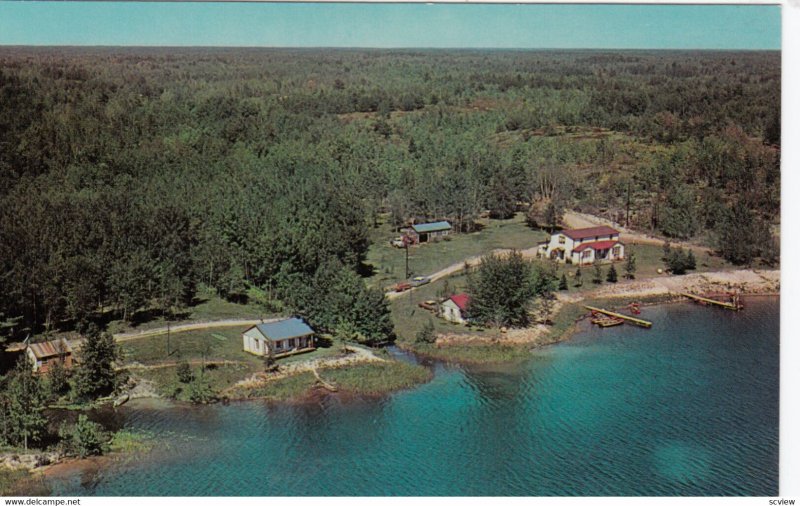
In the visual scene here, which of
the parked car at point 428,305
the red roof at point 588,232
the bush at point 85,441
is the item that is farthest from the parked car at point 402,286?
the bush at point 85,441

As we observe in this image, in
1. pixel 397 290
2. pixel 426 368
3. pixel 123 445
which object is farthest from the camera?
pixel 397 290

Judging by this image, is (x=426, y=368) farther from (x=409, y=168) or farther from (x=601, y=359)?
(x=409, y=168)

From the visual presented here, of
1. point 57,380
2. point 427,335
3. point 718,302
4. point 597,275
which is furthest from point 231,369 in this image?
point 718,302

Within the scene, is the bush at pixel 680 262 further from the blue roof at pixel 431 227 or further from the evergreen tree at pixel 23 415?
the evergreen tree at pixel 23 415

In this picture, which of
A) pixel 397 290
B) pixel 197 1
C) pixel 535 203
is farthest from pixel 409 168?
pixel 197 1

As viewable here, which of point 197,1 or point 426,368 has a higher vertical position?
point 197,1

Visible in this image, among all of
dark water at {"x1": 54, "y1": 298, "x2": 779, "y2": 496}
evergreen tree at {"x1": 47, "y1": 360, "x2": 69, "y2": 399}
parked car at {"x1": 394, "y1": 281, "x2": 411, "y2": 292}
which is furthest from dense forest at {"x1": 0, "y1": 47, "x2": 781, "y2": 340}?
dark water at {"x1": 54, "y1": 298, "x2": 779, "y2": 496}

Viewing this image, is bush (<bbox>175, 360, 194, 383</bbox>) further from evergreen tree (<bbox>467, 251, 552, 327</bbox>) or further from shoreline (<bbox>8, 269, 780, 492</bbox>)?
evergreen tree (<bbox>467, 251, 552, 327</bbox>)
